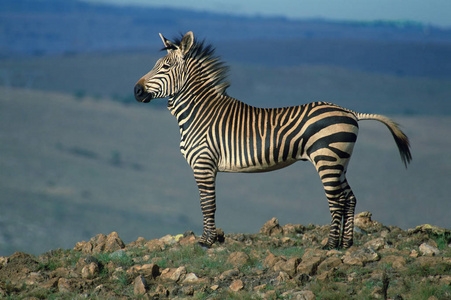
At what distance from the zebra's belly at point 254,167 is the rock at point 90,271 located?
2.65 meters

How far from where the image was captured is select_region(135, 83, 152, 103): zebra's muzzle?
1021 cm

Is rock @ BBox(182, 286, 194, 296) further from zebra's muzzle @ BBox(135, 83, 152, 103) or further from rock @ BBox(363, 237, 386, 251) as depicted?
zebra's muzzle @ BBox(135, 83, 152, 103)

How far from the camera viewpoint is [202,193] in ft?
33.0

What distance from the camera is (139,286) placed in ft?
28.0

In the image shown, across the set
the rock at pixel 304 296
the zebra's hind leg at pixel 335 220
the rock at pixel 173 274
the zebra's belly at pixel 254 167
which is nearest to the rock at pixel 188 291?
the rock at pixel 173 274

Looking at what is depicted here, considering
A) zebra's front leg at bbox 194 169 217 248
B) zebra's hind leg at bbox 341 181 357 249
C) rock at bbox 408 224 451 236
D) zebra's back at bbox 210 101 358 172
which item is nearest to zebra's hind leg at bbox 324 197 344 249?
zebra's hind leg at bbox 341 181 357 249

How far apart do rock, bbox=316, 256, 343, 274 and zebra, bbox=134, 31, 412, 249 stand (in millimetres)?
1197

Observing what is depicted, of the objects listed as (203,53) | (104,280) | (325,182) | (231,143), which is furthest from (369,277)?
(203,53)

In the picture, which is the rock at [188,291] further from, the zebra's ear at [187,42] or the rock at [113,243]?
the zebra's ear at [187,42]

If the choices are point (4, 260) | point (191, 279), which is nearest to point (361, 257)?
point (191, 279)

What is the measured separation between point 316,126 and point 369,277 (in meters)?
2.52

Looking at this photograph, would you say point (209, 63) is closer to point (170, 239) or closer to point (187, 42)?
point (187, 42)

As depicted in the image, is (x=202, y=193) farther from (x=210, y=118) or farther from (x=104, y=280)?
(x=104, y=280)

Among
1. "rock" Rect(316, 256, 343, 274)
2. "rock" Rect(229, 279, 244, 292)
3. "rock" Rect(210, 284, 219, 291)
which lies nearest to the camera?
"rock" Rect(229, 279, 244, 292)
